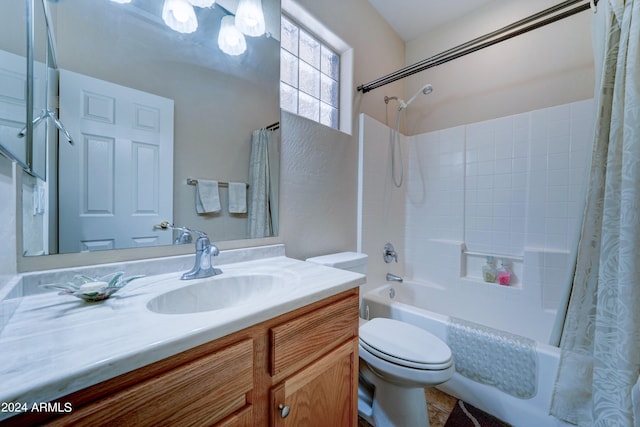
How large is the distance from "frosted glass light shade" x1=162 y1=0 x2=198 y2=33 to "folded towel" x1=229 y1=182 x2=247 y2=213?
0.64 metres

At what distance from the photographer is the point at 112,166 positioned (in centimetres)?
84

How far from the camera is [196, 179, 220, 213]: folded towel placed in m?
1.04

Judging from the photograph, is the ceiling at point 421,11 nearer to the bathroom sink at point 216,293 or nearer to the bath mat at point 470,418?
the bathroom sink at point 216,293

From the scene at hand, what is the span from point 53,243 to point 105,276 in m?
0.17

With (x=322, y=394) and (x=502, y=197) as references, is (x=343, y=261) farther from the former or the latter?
(x=502, y=197)

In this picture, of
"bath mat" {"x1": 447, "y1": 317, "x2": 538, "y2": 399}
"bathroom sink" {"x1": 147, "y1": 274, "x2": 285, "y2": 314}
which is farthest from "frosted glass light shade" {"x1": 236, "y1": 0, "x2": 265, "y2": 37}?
"bath mat" {"x1": 447, "y1": 317, "x2": 538, "y2": 399}

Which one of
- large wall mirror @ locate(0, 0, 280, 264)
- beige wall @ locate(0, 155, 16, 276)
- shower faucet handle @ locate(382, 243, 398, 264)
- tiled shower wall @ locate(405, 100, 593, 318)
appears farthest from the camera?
shower faucet handle @ locate(382, 243, 398, 264)

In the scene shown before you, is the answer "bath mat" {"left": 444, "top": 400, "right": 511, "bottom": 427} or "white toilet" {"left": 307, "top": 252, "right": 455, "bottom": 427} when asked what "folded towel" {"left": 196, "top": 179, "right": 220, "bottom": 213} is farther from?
"bath mat" {"left": 444, "top": 400, "right": 511, "bottom": 427}

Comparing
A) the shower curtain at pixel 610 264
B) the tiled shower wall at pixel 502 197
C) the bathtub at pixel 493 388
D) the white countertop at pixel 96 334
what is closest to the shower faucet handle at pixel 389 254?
the tiled shower wall at pixel 502 197

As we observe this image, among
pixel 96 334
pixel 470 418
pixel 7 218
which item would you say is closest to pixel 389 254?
pixel 470 418

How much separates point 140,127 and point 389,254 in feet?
5.90

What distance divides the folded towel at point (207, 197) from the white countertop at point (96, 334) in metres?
0.37

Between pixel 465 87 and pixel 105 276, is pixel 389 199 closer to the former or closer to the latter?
pixel 465 87

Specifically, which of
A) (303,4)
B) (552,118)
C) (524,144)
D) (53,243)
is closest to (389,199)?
(524,144)
